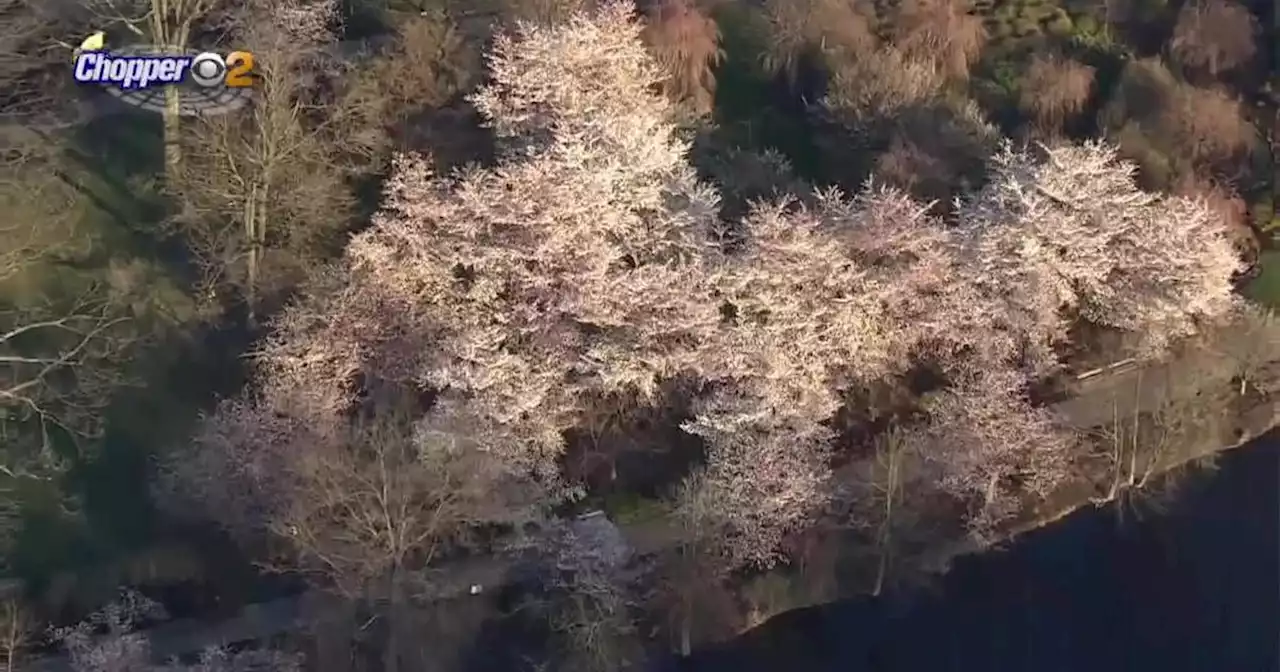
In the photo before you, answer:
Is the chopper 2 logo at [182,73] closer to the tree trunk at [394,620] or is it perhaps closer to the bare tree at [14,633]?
the bare tree at [14,633]

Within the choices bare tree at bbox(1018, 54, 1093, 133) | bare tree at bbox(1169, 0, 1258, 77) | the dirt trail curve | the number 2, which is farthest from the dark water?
the number 2

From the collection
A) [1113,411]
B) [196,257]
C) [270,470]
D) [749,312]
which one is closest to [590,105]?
[749,312]

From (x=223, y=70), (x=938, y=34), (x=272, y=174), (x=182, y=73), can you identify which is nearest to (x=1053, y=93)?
(x=938, y=34)

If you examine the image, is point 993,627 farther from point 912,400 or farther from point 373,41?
point 373,41

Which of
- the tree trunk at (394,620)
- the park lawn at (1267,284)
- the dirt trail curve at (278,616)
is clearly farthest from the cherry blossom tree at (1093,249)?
the tree trunk at (394,620)

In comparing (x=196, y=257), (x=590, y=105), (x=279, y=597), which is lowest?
(x=279, y=597)

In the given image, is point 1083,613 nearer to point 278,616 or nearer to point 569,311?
point 569,311
